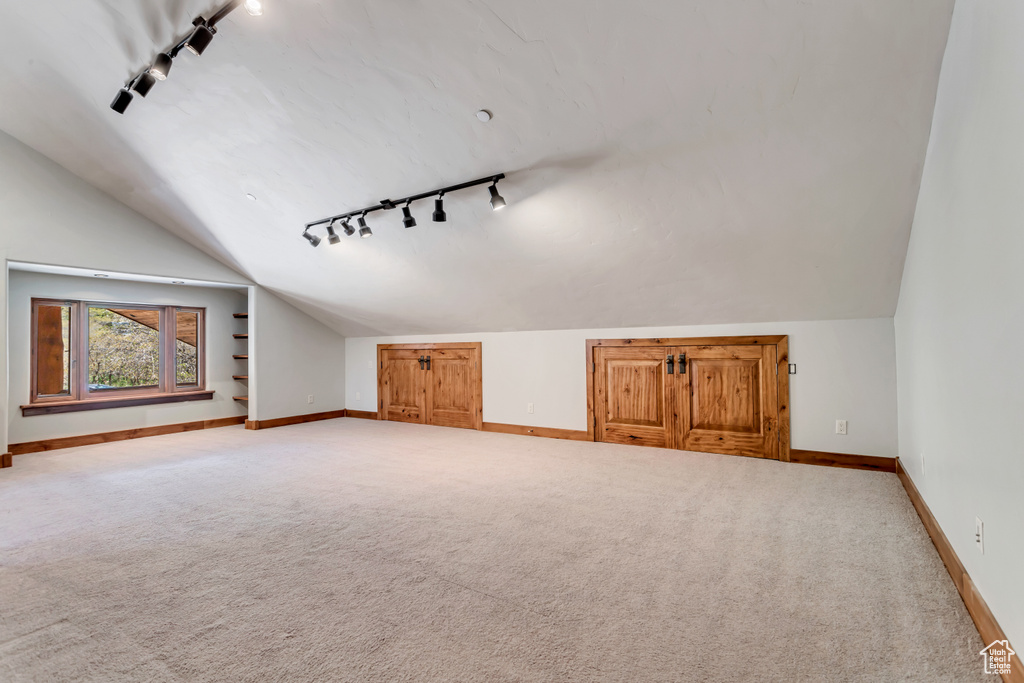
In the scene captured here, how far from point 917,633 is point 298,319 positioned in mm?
7211

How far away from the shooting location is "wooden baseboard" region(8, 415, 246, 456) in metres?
5.32

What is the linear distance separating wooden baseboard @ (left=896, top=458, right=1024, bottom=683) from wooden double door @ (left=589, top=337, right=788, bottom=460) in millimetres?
1562

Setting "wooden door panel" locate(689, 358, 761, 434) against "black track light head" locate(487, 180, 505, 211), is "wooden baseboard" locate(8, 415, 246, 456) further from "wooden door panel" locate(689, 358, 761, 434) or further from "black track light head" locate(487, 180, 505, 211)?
"wooden door panel" locate(689, 358, 761, 434)

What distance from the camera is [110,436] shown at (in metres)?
5.93

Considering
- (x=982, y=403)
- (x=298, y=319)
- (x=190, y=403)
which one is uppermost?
(x=298, y=319)

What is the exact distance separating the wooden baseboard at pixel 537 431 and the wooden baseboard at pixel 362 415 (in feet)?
6.98

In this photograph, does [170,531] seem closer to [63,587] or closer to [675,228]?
[63,587]

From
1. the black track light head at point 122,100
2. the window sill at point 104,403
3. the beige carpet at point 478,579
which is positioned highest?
the black track light head at point 122,100

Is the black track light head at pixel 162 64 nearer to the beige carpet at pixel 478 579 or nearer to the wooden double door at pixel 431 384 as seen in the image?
the beige carpet at pixel 478 579

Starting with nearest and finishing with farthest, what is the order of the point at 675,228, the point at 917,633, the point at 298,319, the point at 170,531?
1. the point at 917,633
2. the point at 170,531
3. the point at 675,228
4. the point at 298,319

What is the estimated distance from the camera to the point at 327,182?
400 cm

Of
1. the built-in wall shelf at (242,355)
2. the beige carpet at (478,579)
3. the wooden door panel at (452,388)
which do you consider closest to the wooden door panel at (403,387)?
the wooden door panel at (452,388)

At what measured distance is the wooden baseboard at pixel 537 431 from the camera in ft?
18.7

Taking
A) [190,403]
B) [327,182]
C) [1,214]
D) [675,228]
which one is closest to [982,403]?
[675,228]
